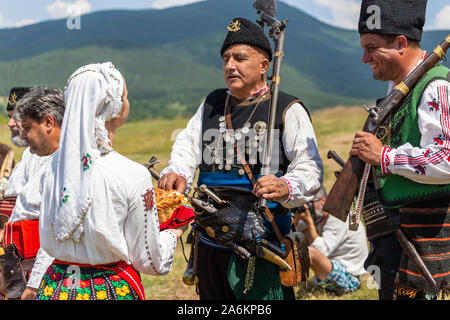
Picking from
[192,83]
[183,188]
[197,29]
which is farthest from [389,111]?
[197,29]

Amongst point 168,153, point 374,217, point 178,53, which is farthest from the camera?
point 178,53

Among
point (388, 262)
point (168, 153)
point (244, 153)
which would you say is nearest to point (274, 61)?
point (244, 153)

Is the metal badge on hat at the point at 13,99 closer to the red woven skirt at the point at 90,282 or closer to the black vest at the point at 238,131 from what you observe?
the black vest at the point at 238,131

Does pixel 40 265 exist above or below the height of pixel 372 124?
below

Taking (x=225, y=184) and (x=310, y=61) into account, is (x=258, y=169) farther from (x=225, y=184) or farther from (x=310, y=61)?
(x=310, y=61)

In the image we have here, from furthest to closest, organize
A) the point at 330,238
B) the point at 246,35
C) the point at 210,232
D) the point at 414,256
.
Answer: the point at 330,238 → the point at 246,35 → the point at 210,232 → the point at 414,256

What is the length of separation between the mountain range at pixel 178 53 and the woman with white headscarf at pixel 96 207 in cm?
4679

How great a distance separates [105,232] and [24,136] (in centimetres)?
118

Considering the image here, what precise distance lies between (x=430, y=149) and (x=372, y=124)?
1.39 feet

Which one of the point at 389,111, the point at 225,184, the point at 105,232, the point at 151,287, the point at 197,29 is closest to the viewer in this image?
the point at 105,232

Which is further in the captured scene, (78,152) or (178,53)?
(178,53)

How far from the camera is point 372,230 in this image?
3596mm

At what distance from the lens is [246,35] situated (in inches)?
155

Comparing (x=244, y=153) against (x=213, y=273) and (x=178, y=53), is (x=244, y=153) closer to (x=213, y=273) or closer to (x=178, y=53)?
(x=213, y=273)
